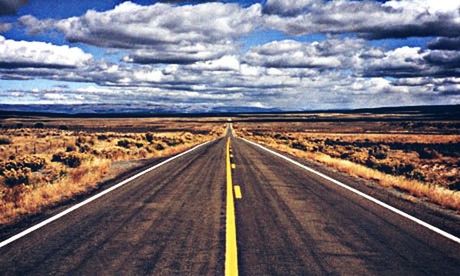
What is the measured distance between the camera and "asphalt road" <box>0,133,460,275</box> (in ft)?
18.7

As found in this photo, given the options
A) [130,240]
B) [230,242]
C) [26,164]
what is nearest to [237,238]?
[230,242]

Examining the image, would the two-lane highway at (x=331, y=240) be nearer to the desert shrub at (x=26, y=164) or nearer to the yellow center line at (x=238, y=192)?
the yellow center line at (x=238, y=192)

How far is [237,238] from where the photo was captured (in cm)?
708

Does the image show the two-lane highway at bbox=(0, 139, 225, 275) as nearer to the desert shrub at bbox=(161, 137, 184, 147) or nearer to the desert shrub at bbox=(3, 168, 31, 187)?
the desert shrub at bbox=(3, 168, 31, 187)

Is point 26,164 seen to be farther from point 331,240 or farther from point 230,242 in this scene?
point 331,240

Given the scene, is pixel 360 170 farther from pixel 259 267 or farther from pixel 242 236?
pixel 259 267

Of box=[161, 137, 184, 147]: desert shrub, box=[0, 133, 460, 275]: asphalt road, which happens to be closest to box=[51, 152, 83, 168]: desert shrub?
box=[0, 133, 460, 275]: asphalt road

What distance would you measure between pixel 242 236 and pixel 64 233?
10.0 feet

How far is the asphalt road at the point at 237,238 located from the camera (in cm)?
571

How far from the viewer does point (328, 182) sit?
47.9ft

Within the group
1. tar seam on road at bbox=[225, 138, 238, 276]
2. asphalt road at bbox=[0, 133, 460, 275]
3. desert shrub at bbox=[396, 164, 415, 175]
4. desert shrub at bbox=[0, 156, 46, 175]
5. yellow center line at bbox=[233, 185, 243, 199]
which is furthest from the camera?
desert shrub at bbox=[396, 164, 415, 175]

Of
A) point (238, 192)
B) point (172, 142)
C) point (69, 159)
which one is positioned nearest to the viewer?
point (238, 192)

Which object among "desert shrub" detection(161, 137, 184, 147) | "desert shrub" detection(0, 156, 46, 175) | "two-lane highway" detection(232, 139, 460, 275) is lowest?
"desert shrub" detection(161, 137, 184, 147)

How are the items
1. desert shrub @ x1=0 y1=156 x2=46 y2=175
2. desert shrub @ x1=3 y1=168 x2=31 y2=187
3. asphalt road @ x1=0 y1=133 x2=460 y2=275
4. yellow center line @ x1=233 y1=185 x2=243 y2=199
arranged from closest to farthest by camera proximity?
1. asphalt road @ x1=0 y1=133 x2=460 y2=275
2. yellow center line @ x1=233 y1=185 x2=243 y2=199
3. desert shrub @ x1=3 y1=168 x2=31 y2=187
4. desert shrub @ x1=0 y1=156 x2=46 y2=175
